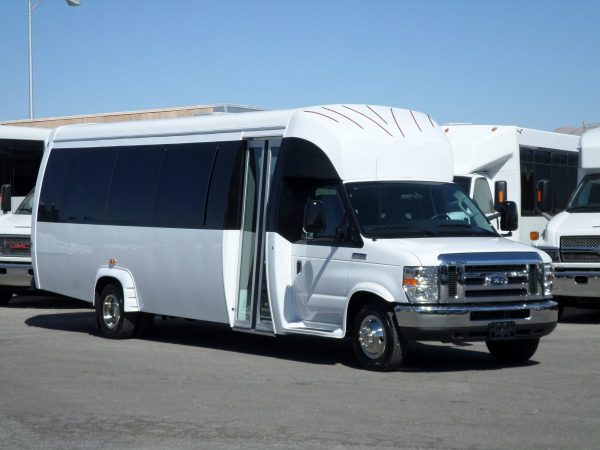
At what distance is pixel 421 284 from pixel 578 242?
6.84 metres

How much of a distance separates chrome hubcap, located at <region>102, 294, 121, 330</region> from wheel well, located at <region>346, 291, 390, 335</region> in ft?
14.3

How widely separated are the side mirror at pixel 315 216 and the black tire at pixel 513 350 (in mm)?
2280

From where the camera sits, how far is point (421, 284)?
1277 cm

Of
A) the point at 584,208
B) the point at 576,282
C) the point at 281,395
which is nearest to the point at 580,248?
the point at 576,282

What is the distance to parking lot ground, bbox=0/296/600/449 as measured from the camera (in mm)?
9484

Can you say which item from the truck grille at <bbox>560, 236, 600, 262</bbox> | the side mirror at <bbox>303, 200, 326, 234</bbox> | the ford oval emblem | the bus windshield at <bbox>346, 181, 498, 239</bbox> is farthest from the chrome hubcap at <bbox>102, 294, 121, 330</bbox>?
the truck grille at <bbox>560, 236, 600, 262</bbox>

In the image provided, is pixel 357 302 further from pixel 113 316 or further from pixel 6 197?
pixel 6 197

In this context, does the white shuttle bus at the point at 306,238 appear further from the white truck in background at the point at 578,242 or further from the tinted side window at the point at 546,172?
the tinted side window at the point at 546,172

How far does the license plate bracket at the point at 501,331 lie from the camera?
13.0 m

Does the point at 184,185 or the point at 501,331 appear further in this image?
the point at 184,185

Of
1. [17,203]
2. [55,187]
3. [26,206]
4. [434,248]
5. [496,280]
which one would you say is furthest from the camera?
[17,203]

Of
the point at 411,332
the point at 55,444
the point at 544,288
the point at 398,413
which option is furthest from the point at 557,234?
the point at 55,444

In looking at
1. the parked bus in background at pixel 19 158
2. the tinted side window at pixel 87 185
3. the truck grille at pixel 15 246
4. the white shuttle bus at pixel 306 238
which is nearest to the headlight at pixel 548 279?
the white shuttle bus at pixel 306 238

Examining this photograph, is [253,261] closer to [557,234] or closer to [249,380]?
[249,380]
